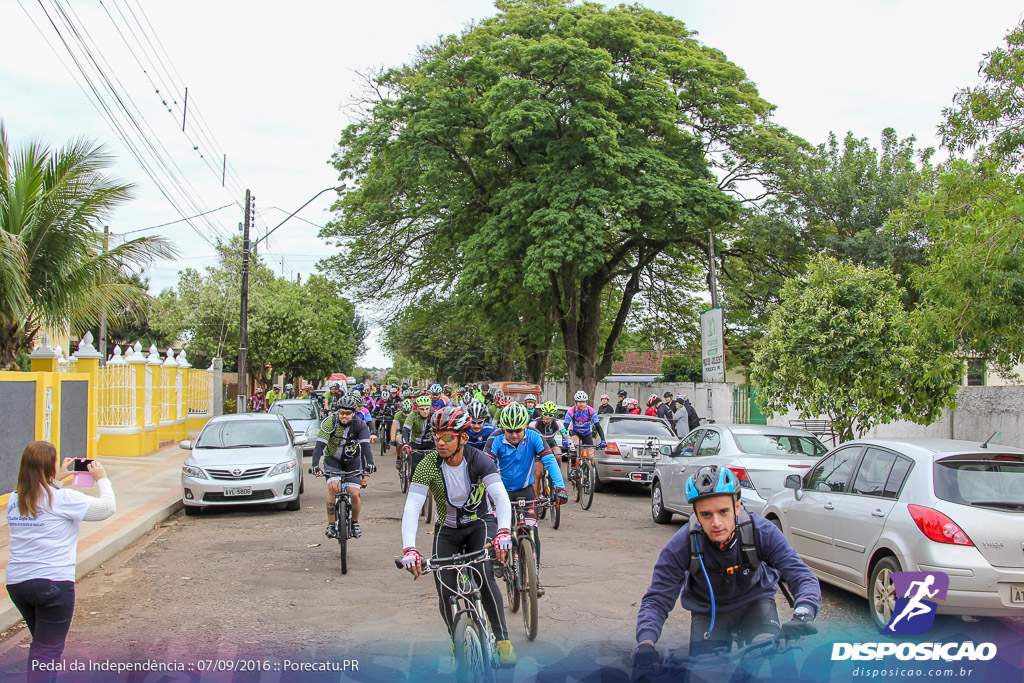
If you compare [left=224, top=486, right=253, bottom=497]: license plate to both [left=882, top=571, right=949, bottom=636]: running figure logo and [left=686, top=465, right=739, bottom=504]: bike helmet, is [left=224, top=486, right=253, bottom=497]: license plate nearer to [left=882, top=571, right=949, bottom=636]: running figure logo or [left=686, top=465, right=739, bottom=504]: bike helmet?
[left=882, top=571, right=949, bottom=636]: running figure logo

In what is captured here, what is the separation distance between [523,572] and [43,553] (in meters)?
3.62

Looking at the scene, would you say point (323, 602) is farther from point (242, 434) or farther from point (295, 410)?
point (295, 410)

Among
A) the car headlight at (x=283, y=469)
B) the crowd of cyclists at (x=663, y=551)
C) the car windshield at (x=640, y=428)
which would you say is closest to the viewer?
the crowd of cyclists at (x=663, y=551)

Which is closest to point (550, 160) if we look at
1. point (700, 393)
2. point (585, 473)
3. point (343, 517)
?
point (700, 393)

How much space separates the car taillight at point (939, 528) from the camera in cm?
575

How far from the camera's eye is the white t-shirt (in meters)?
4.42

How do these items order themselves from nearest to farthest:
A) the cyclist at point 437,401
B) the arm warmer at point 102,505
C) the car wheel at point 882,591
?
the arm warmer at point 102,505 < the car wheel at point 882,591 < the cyclist at point 437,401

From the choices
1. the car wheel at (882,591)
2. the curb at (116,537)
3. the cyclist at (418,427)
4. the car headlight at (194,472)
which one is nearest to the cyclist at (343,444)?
the cyclist at (418,427)

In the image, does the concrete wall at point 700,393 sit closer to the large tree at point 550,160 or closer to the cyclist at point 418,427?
the large tree at point 550,160

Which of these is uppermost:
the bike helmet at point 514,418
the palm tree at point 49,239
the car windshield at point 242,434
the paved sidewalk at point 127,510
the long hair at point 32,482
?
the palm tree at point 49,239

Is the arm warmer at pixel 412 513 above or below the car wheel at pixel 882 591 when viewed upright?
above

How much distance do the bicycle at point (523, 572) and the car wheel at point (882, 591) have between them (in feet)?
8.47

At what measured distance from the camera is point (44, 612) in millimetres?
4414

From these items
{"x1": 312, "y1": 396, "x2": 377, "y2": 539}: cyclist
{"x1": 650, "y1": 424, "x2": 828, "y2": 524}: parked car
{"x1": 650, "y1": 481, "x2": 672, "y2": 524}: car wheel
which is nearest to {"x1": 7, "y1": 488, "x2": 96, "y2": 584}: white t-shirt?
{"x1": 312, "y1": 396, "x2": 377, "y2": 539}: cyclist
